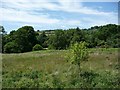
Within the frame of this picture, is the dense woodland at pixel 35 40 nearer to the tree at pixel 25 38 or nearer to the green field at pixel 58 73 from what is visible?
the tree at pixel 25 38

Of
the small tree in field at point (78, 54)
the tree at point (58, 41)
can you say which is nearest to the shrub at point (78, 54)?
the small tree in field at point (78, 54)

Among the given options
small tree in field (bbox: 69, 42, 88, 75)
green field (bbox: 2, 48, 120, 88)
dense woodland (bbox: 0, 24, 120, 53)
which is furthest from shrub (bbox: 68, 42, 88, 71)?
dense woodland (bbox: 0, 24, 120, 53)

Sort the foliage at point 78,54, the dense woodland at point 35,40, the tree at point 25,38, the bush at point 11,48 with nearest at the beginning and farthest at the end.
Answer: the foliage at point 78,54 < the bush at point 11,48 < the dense woodland at point 35,40 < the tree at point 25,38

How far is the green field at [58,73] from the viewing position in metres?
20.4

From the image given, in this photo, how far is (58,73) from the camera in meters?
24.4

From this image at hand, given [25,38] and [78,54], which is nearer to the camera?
[78,54]

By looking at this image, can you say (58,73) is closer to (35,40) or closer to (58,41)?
(58,41)

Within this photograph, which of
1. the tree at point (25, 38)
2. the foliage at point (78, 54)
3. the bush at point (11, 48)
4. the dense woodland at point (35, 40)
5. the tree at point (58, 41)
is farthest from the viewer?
the tree at point (58, 41)

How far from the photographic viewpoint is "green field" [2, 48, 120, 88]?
20.4m

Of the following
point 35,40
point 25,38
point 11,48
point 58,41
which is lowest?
point 11,48

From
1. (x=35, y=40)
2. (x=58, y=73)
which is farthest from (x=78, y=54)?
(x=35, y=40)

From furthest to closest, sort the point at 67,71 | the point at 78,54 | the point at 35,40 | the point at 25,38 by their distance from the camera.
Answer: the point at 35,40 → the point at 25,38 → the point at 78,54 → the point at 67,71

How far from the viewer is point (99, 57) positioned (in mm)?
31719

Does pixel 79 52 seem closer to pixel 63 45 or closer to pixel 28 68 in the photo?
pixel 28 68
